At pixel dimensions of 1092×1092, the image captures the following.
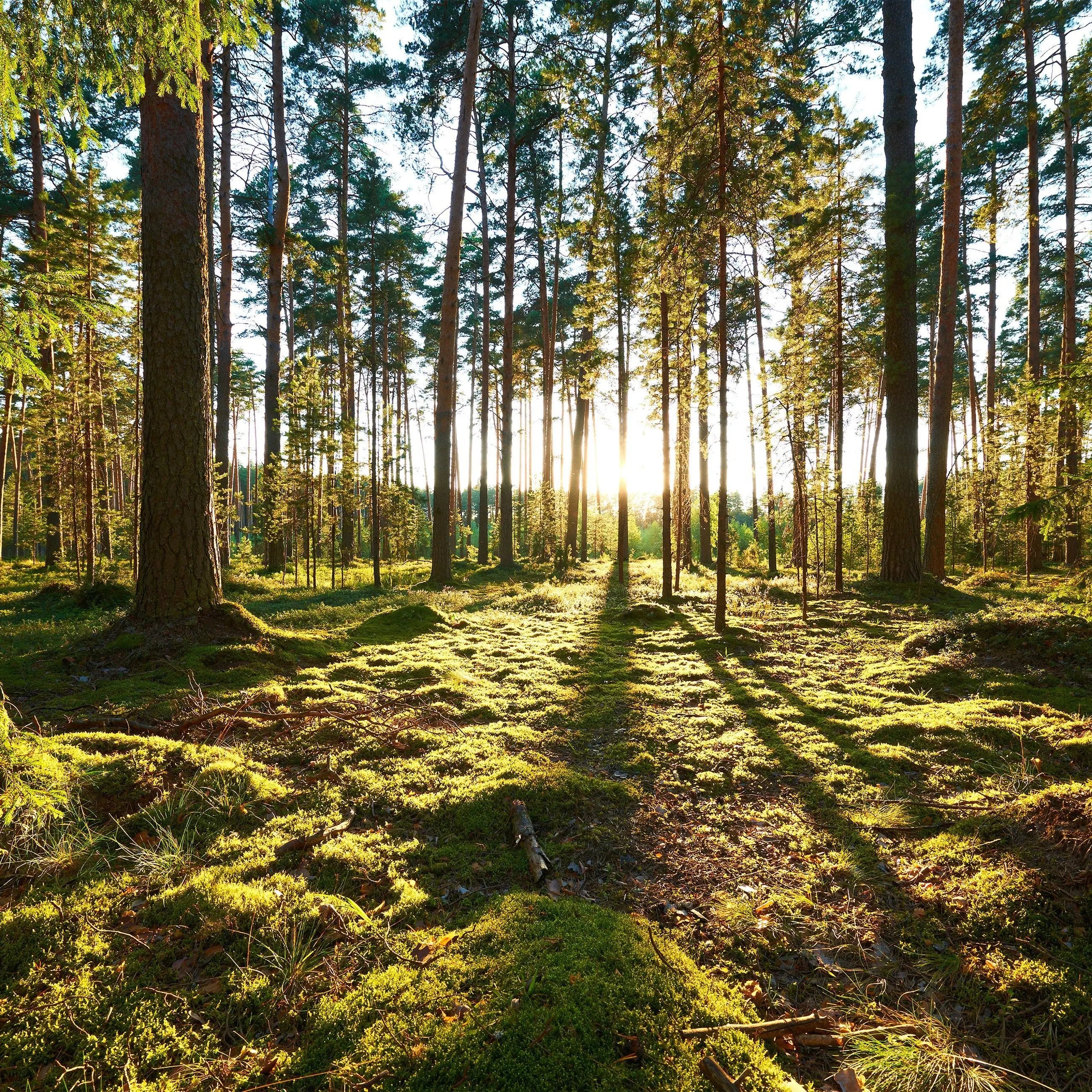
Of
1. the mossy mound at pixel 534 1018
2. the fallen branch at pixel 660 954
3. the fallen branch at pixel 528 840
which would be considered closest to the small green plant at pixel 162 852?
the mossy mound at pixel 534 1018

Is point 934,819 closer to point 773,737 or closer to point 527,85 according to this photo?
point 773,737

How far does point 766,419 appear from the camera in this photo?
390 inches

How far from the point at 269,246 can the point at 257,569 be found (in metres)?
10.8

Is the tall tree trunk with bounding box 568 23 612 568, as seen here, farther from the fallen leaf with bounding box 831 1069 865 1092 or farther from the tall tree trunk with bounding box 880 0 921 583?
the fallen leaf with bounding box 831 1069 865 1092

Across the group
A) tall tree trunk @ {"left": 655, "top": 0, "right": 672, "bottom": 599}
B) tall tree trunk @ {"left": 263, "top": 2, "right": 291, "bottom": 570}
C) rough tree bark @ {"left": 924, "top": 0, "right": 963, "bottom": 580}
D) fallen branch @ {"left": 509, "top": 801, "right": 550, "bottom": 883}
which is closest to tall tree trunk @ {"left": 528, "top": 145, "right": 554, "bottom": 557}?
tall tree trunk @ {"left": 263, "top": 2, "right": 291, "bottom": 570}

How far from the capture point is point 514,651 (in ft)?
24.6

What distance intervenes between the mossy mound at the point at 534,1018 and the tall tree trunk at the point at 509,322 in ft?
53.7

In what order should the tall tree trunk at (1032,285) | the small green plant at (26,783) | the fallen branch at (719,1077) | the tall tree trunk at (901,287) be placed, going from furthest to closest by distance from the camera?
the tall tree trunk at (1032,285), the tall tree trunk at (901,287), the small green plant at (26,783), the fallen branch at (719,1077)

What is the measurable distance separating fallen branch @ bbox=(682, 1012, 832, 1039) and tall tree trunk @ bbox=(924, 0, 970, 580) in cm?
1269

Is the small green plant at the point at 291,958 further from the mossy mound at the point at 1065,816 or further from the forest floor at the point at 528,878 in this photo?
the mossy mound at the point at 1065,816

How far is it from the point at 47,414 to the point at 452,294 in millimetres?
12146

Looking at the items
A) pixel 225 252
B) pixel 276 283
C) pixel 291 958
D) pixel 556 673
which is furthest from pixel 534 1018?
pixel 225 252

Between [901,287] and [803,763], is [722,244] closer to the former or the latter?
[901,287]

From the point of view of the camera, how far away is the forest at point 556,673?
5.85 ft
